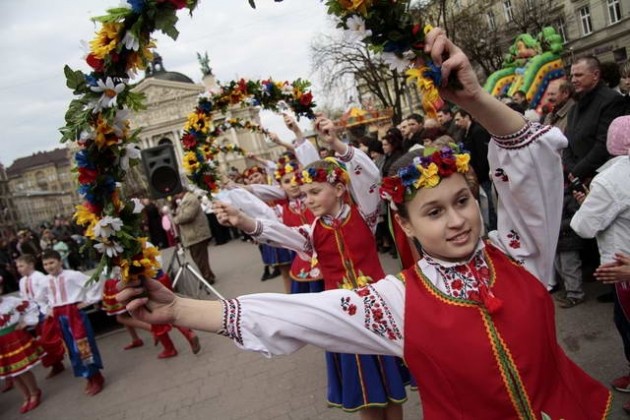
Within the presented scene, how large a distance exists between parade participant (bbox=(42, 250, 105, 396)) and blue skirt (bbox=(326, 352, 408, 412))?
4019 mm

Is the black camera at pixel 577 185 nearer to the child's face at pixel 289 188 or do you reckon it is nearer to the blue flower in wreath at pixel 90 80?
the child's face at pixel 289 188

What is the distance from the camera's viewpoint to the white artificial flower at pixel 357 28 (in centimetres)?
148

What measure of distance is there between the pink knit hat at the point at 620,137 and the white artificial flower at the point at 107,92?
292 centimetres

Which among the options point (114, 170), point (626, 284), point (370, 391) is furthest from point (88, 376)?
point (626, 284)

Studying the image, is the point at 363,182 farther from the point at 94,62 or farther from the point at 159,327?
the point at 159,327

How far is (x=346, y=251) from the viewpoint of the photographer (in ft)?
11.1

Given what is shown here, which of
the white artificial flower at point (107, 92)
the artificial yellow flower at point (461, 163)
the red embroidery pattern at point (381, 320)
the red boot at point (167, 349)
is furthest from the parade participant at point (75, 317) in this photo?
the artificial yellow flower at point (461, 163)

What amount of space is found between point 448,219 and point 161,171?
7.08 metres

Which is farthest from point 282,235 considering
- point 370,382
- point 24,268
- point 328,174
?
point 24,268

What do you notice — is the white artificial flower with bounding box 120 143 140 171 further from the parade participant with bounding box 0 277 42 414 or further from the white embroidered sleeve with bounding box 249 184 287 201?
the parade participant with bounding box 0 277 42 414

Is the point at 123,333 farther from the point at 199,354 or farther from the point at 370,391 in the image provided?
the point at 370,391

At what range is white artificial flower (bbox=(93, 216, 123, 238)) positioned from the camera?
1.57 meters

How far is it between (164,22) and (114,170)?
57 cm

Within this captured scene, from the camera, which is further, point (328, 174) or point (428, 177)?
point (328, 174)
